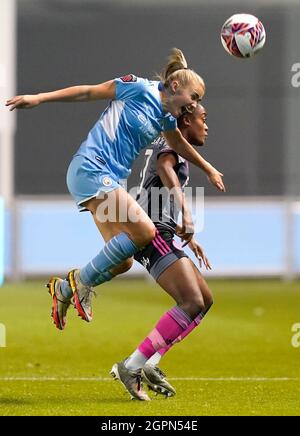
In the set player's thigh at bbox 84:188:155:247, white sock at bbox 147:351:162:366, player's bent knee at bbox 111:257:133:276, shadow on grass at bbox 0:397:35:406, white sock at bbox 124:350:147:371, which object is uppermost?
player's thigh at bbox 84:188:155:247

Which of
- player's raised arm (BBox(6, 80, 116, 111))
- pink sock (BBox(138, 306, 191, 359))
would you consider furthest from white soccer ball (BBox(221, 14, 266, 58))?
pink sock (BBox(138, 306, 191, 359))

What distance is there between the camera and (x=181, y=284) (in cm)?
677

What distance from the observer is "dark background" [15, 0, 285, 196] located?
1964 centimetres

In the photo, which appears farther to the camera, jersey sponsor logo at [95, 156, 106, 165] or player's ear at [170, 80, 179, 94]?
player's ear at [170, 80, 179, 94]

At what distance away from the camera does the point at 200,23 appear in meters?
20.8

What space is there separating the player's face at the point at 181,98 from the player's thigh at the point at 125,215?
23.5 inches

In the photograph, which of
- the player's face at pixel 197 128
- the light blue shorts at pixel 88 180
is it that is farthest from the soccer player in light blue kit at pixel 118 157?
the player's face at pixel 197 128

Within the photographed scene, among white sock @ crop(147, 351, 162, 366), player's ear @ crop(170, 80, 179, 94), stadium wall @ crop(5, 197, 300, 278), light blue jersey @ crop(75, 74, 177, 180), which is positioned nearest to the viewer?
light blue jersey @ crop(75, 74, 177, 180)

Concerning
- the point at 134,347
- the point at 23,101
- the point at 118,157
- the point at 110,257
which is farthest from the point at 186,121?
the point at 134,347

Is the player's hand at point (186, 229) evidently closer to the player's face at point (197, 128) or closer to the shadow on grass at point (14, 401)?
the player's face at point (197, 128)

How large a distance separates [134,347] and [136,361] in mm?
3308

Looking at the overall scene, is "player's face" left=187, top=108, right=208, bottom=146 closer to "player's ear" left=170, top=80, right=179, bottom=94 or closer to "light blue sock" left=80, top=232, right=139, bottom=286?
"player's ear" left=170, top=80, right=179, bottom=94

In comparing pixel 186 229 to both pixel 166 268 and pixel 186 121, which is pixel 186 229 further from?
pixel 186 121
